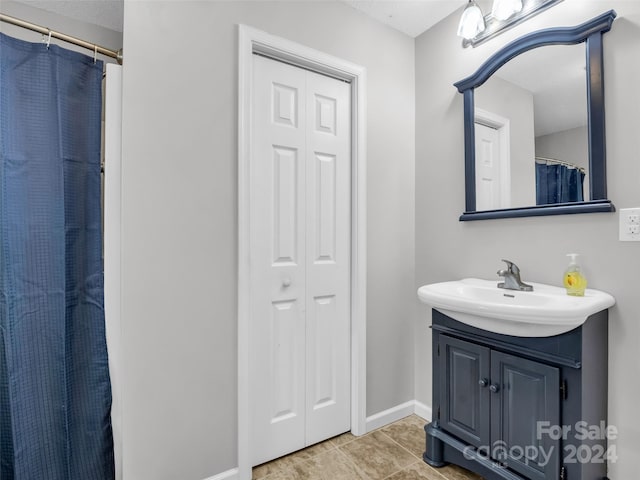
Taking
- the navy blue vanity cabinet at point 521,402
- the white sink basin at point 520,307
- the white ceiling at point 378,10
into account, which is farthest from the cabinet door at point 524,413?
the white ceiling at point 378,10

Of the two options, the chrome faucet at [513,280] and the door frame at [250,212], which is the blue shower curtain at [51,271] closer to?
the door frame at [250,212]

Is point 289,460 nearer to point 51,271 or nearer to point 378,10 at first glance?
point 51,271

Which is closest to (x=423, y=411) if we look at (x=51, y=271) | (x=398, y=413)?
(x=398, y=413)

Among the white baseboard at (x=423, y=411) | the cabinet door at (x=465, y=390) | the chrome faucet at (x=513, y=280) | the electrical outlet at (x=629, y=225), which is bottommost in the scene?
the white baseboard at (x=423, y=411)

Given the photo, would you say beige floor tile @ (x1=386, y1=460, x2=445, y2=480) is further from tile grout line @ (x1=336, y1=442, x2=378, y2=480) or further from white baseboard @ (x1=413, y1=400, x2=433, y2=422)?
white baseboard @ (x1=413, y1=400, x2=433, y2=422)

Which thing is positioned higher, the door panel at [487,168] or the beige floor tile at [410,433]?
the door panel at [487,168]

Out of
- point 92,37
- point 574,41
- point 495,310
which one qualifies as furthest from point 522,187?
point 92,37

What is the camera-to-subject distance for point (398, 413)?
83.7 inches

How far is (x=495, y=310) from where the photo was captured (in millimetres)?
1274

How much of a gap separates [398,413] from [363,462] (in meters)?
0.49

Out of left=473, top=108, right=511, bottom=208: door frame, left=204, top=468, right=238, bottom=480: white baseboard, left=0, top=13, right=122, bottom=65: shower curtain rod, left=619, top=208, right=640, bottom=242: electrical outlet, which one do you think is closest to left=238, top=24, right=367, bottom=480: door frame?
left=204, top=468, right=238, bottom=480: white baseboard

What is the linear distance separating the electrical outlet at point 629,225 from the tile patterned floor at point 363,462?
1264mm

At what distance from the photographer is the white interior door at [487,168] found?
1.81 metres

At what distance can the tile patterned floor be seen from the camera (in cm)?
163
